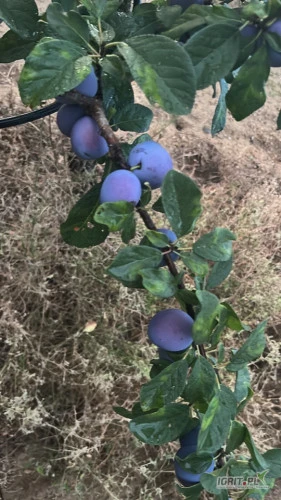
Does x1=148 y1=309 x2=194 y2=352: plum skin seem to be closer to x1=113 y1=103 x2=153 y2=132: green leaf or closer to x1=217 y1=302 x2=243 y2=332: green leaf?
x1=217 y1=302 x2=243 y2=332: green leaf

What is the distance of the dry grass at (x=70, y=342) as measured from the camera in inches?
51.9

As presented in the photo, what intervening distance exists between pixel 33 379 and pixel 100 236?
0.73m

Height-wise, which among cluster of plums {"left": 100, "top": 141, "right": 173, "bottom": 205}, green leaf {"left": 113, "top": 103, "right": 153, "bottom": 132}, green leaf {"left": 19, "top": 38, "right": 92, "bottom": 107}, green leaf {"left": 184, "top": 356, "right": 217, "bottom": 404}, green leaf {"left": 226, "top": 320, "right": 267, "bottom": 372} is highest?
green leaf {"left": 19, "top": 38, "right": 92, "bottom": 107}

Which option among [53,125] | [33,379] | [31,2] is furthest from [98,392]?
[31,2]

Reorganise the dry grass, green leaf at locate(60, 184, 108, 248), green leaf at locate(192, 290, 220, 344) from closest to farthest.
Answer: green leaf at locate(192, 290, 220, 344) → green leaf at locate(60, 184, 108, 248) → the dry grass

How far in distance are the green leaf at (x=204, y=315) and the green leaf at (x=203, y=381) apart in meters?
0.05

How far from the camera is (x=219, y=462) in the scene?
62cm

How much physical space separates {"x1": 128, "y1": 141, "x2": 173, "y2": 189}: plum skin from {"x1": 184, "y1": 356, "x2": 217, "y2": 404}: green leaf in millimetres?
190

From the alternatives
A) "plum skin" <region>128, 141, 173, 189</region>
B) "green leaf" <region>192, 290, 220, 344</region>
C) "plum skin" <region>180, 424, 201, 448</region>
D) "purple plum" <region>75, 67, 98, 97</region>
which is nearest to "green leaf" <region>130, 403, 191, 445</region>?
"plum skin" <region>180, 424, 201, 448</region>

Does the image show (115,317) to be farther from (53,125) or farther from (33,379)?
(53,125)

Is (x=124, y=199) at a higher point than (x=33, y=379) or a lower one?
higher

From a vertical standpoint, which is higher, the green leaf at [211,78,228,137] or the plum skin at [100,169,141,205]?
the plum skin at [100,169,141,205]

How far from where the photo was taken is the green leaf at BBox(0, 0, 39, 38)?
0.60 metres

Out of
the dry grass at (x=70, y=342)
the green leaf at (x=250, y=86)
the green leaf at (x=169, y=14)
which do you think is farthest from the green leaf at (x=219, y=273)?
the dry grass at (x=70, y=342)
